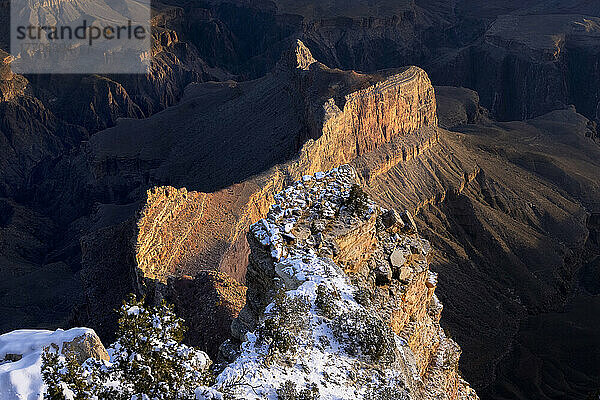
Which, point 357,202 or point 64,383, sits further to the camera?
point 357,202

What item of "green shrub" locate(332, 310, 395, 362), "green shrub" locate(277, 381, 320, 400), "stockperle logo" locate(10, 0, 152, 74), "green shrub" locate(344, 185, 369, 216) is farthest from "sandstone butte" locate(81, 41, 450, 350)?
"stockperle logo" locate(10, 0, 152, 74)

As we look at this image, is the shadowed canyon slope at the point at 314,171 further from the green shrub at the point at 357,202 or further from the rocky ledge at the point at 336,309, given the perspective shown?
the green shrub at the point at 357,202

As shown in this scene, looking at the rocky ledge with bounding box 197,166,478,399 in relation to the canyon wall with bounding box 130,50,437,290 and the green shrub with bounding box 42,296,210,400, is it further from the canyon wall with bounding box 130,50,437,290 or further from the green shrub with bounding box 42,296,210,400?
the canyon wall with bounding box 130,50,437,290

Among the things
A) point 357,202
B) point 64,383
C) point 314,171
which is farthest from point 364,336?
point 314,171

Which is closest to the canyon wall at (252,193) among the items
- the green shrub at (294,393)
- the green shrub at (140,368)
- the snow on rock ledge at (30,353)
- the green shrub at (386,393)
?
the snow on rock ledge at (30,353)

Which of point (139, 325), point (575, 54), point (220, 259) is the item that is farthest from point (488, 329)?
point (575, 54)

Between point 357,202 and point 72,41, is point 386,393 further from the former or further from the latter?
point 72,41
